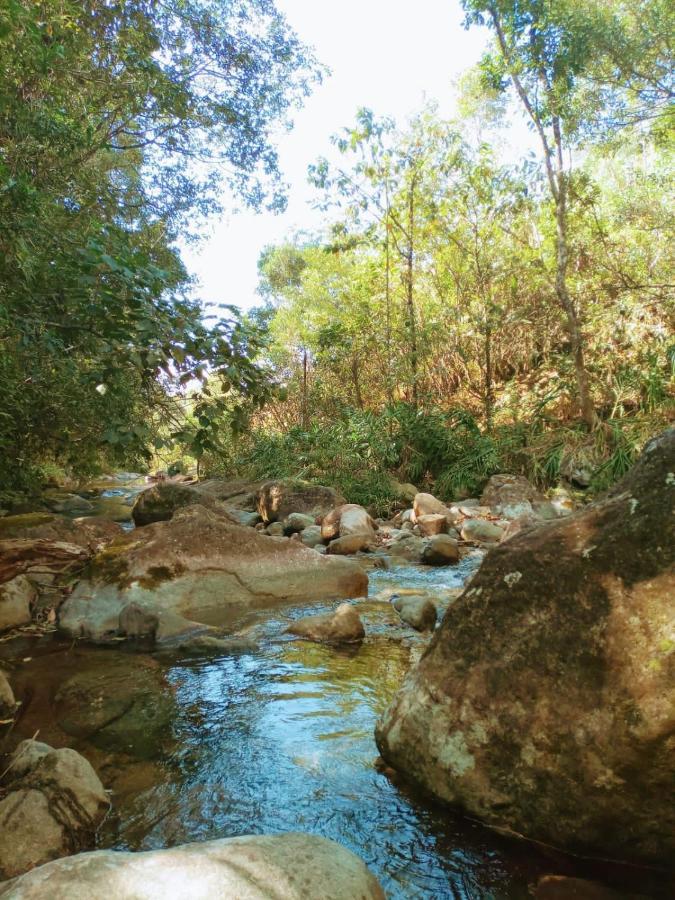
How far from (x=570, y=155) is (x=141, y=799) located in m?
11.1

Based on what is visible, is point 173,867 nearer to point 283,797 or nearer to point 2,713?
point 283,797

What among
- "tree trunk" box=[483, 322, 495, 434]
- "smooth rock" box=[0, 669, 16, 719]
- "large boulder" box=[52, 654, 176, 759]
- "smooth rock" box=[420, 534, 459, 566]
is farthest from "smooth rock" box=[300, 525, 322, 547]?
"smooth rock" box=[0, 669, 16, 719]

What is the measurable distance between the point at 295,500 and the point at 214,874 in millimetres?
9366

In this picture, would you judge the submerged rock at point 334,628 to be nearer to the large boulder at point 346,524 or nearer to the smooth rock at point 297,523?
the large boulder at point 346,524

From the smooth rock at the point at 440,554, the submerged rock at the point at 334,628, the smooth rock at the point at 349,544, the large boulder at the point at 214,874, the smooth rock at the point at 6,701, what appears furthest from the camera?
the smooth rock at the point at 349,544

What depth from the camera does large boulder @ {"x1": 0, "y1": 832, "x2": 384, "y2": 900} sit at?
1.34 meters

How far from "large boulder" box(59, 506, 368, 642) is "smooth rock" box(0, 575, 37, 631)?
0.31m

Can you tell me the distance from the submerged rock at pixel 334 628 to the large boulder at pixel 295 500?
234 inches

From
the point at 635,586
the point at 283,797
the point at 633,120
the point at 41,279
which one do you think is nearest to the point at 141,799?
the point at 283,797

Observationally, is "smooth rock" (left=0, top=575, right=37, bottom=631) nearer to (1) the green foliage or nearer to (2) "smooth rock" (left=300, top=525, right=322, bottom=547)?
(1) the green foliage

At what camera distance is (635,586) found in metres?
1.93

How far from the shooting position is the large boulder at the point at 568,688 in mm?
1795

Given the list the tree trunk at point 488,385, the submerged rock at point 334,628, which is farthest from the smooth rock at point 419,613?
the tree trunk at point 488,385

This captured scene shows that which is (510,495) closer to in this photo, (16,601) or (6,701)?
(16,601)
